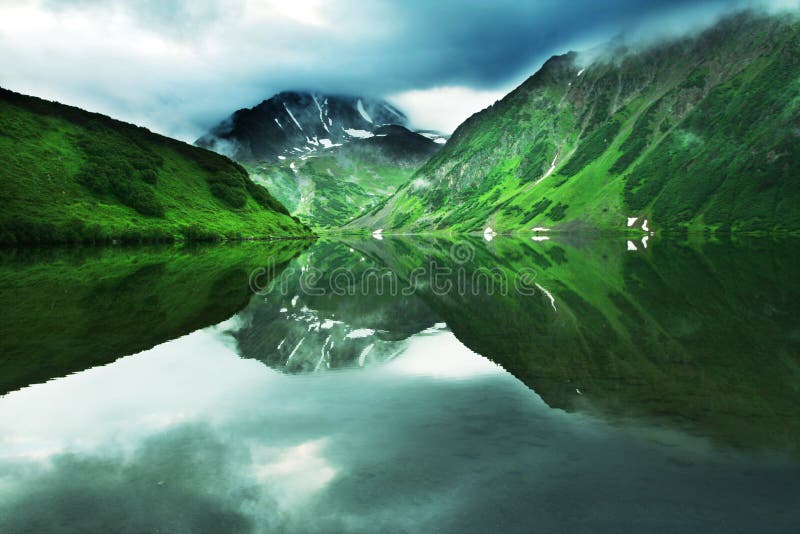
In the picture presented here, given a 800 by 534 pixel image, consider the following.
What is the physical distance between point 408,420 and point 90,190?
6672 inches

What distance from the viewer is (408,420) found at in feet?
41.1

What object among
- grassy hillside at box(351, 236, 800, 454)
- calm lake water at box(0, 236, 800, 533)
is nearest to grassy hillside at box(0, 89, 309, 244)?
calm lake water at box(0, 236, 800, 533)

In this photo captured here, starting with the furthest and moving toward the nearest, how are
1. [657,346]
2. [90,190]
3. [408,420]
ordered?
[90,190] → [657,346] → [408,420]

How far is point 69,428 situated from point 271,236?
188 m

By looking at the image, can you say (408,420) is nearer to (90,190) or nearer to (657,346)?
(657,346)

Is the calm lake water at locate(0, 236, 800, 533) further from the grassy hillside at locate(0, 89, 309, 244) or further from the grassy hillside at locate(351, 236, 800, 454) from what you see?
the grassy hillside at locate(0, 89, 309, 244)

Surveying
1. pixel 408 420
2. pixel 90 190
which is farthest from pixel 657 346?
pixel 90 190

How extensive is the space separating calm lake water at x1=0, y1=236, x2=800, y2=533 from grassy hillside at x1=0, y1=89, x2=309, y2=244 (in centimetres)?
11373

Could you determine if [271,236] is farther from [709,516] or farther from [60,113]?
[709,516]

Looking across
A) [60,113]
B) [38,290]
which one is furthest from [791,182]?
[60,113]

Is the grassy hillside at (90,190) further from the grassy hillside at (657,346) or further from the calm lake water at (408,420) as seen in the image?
the grassy hillside at (657,346)

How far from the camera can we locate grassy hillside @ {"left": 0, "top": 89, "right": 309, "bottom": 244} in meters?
121

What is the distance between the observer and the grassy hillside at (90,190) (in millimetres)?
121188

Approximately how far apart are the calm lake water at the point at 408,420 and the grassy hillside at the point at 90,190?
373 ft
